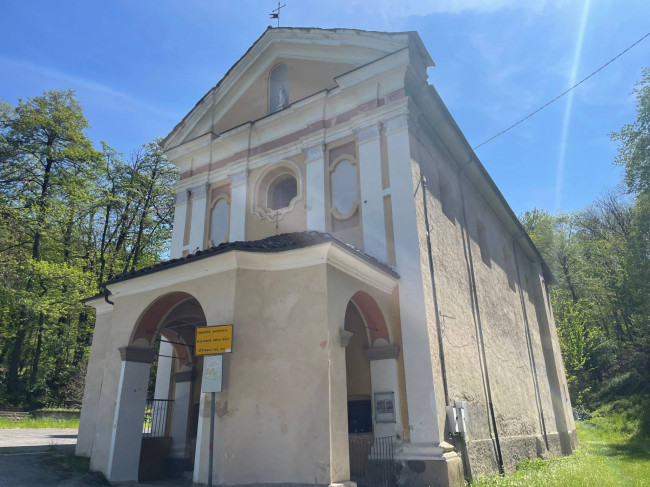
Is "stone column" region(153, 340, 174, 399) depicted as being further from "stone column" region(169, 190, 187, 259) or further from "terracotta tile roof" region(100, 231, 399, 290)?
"terracotta tile roof" region(100, 231, 399, 290)

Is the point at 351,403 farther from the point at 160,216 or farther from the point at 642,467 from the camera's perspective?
the point at 160,216

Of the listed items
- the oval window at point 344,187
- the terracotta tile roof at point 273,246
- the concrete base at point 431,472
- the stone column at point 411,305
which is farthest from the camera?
Answer: the oval window at point 344,187

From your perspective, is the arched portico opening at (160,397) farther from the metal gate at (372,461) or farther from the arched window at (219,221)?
the metal gate at (372,461)

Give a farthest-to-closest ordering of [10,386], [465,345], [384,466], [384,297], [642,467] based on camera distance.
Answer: [10,386] < [642,467] < [465,345] < [384,297] < [384,466]

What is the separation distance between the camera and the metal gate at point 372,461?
7.78m

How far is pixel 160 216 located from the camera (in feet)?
89.2

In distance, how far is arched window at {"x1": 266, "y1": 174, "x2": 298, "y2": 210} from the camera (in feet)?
39.2

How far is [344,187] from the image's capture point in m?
10.5

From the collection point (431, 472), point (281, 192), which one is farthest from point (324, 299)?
point (281, 192)

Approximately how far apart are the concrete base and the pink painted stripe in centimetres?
713

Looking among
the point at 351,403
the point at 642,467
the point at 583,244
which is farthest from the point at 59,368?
the point at 583,244

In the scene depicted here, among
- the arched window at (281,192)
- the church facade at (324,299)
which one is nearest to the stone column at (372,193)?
the church facade at (324,299)

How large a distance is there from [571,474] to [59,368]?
76.5 ft

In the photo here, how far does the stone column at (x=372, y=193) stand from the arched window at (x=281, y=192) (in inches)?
88.9
